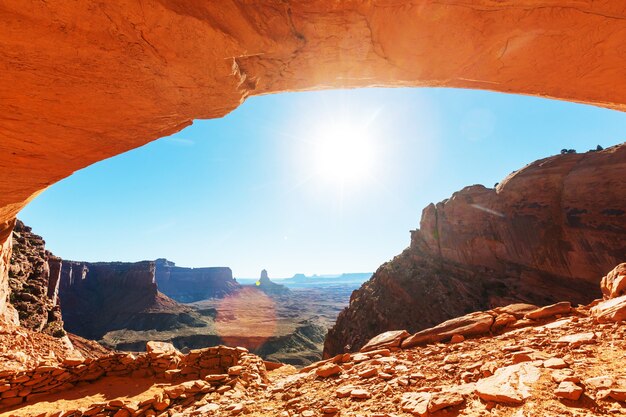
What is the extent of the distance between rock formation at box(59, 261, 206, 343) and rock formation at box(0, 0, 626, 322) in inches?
2841

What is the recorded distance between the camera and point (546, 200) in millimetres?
25938

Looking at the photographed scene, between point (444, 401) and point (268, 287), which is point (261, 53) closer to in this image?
point (444, 401)

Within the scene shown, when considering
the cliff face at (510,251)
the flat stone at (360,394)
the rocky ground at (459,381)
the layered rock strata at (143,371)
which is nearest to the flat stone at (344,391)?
the rocky ground at (459,381)

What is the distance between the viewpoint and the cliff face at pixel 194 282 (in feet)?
434

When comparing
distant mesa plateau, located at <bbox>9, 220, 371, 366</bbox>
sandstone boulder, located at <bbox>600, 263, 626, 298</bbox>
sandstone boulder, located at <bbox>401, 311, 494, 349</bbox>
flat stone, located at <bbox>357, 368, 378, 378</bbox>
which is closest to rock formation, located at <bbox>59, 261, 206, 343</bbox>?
distant mesa plateau, located at <bbox>9, 220, 371, 366</bbox>

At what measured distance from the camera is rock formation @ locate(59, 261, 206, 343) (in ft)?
210

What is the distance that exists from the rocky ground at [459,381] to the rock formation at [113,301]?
6890 centimetres

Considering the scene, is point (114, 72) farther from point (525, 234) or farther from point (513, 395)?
point (525, 234)

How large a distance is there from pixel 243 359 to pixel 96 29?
299 inches

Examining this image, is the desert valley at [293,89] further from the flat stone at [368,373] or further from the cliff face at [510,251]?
the cliff face at [510,251]

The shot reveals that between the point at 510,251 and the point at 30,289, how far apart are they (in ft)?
144

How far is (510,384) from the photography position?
123 inches

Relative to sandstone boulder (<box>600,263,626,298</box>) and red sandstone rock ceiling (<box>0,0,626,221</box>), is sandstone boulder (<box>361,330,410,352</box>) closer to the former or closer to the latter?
sandstone boulder (<box>600,263,626,298</box>)

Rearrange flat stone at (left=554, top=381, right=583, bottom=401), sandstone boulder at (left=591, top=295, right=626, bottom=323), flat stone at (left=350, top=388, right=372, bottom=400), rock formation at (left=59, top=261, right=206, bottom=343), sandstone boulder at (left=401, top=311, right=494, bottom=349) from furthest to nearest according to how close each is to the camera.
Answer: rock formation at (left=59, top=261, right=206, bottom=343)
sandstone boulder at (left=401, top=311, right=494, bottom=349)
sandstone boulder at (left=591, top=295, right=626, bottom=323)
flat stone at (left=350, top=388, right=372, bottom=400)
flat stone at (left=554, top=381, right=583, bottom=401)
